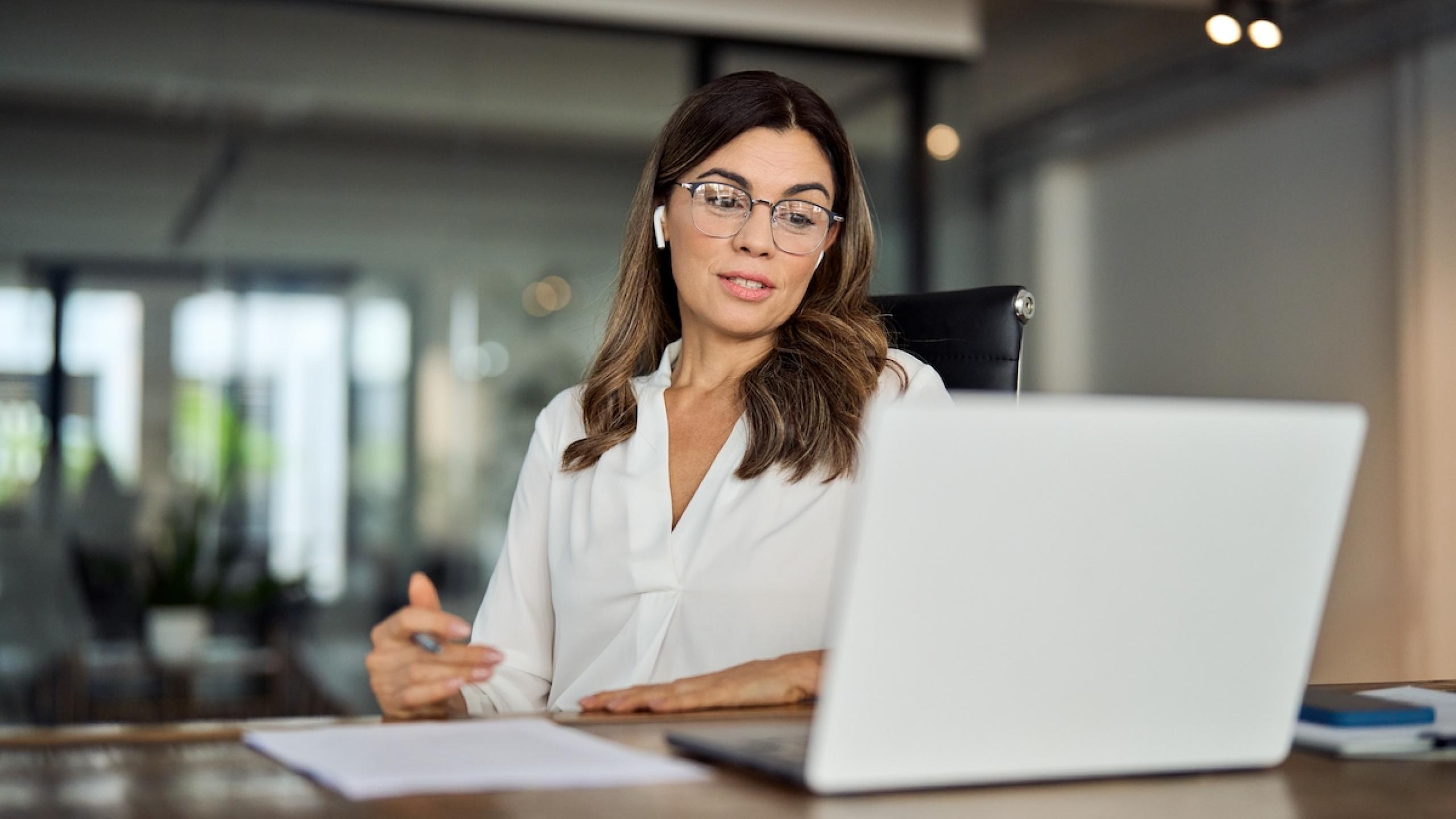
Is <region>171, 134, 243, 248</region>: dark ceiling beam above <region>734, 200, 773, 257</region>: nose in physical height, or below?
above

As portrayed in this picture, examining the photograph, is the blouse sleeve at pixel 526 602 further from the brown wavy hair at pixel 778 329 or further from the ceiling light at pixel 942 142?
the ceiling light at pixel 942 142

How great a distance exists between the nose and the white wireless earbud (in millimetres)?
162

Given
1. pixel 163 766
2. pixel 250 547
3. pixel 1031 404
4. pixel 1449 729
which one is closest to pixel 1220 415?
pixel 1031 404

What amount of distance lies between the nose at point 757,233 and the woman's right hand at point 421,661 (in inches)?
30.2

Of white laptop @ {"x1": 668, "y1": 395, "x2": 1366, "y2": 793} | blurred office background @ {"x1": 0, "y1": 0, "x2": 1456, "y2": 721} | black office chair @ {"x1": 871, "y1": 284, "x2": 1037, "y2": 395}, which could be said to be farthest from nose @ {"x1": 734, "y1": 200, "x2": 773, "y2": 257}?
blurred office background @ {"x1": 0, "y1": 0, "x2": 1456, "y2": 721}

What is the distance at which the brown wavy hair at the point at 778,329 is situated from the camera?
1736 millimetres

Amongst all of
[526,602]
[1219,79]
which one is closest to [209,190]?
[526,602]

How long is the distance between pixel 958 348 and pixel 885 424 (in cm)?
109

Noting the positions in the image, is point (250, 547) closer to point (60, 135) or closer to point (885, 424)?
point (60, 135)

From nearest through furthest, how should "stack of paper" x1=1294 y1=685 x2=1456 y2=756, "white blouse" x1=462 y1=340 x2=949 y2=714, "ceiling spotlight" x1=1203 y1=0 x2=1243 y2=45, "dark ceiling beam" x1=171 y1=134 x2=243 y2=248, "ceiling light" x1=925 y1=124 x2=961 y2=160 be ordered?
"stack of paper" x1=1294 y1=685 x2=1456 y2=756, "white blouse" x1=462 y1=340 x2=949 y2=714, "ceiling spotlight" x1=1203 y1=0 x2=1243 y2=45, "dark ceiling beam" x1=171 y1=134 x2=243 y2=248, "ceiling light" x1=925 y1=124 x2=961 y2=160

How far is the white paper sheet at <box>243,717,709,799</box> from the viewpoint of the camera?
2.62ft

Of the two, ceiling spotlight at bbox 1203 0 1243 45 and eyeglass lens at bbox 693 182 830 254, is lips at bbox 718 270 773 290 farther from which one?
ceiling spotlight at bbox 1203 0 1243 45

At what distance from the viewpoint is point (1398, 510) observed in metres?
4.35

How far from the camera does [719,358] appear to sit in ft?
6.34
